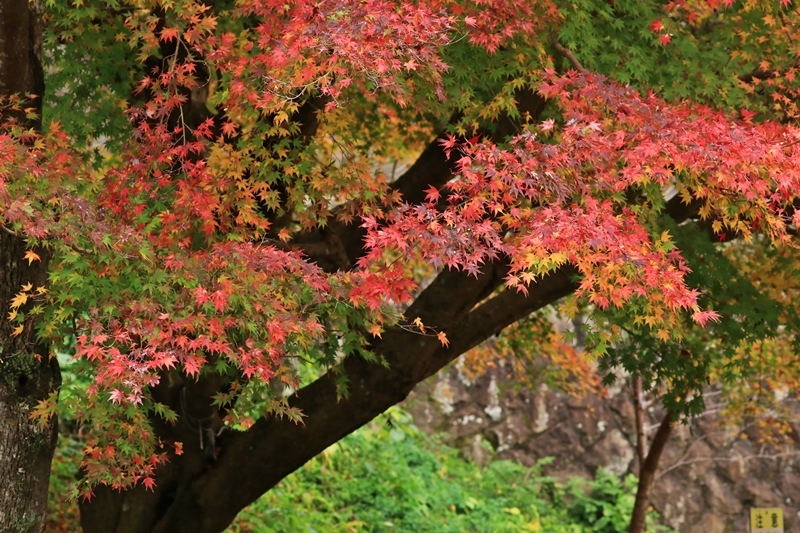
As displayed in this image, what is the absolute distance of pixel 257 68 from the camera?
6.32 m

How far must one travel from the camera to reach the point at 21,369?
638cm

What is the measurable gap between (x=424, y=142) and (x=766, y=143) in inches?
232

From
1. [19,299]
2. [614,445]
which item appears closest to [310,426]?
[19,299]

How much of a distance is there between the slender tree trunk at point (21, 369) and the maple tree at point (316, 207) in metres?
0.02

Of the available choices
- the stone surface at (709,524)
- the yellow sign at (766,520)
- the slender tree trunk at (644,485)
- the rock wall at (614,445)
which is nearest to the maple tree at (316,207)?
the yellow sign at (766,520)

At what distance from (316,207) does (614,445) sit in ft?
40.3

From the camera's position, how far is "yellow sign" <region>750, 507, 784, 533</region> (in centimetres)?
1016

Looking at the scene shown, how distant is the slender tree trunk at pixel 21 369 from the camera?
6.28 metres

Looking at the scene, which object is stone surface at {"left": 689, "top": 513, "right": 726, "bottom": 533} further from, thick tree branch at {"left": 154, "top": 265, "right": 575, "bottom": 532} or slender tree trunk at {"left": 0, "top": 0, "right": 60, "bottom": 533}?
slender tree trunk at {"left": 0, "top": 0, "right": 60, "bottom": 533}

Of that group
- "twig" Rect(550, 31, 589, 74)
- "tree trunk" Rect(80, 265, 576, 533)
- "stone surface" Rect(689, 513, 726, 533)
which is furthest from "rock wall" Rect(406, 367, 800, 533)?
"twig" Rect(550, 31, 589, 74)

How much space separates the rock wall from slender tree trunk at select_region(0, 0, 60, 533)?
11.2 m

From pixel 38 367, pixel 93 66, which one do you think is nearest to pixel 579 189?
pixel 38 367

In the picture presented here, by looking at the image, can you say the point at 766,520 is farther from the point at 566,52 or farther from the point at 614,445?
the point at 614,445

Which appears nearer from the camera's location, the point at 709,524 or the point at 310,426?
the point at 310,426
